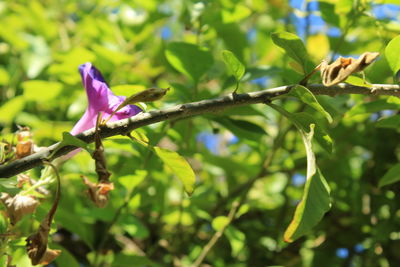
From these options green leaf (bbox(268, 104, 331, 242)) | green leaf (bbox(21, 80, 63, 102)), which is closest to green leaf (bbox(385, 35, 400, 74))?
green leaf (bbox(268, 104, 331, 242))

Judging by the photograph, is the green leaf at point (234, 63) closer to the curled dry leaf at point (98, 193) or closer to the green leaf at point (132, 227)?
the curled dry leaf at point (98, 193)

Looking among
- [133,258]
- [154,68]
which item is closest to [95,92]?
[133,258]

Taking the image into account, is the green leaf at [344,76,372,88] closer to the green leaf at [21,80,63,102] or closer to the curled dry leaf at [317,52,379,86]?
the curled dry leaf at [317,52,379,86]

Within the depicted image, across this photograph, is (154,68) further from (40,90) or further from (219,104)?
(219,104)

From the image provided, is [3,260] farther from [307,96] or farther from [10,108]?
[10,108]

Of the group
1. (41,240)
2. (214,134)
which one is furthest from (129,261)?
(41,240)

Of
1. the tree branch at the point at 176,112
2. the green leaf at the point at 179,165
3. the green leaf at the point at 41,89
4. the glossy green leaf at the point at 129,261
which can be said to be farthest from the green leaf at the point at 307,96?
the green leaf at the point at 41,89

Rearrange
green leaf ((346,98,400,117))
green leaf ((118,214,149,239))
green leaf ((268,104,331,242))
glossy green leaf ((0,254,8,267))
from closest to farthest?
green leaf ((268,104,331,242)), glossy green leaf ((0,254,8,267)), green leaf ((346,98,400,117)), green leaf ((118,214,149,239))
